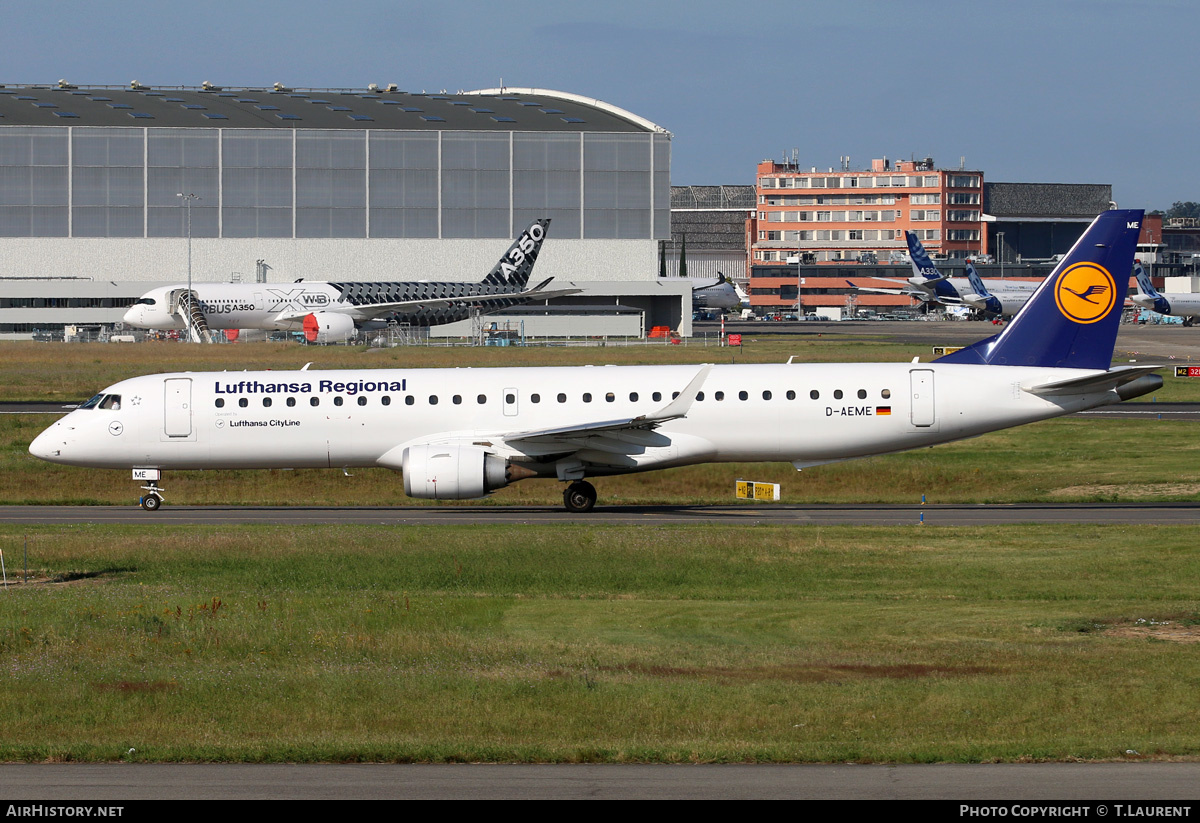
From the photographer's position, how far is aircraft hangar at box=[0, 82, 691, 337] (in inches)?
4503

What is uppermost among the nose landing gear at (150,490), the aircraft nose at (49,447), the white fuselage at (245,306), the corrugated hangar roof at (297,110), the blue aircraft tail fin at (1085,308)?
the corrugated hangar roof at (297,110)

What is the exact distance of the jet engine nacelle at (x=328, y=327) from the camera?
9981 centimetres

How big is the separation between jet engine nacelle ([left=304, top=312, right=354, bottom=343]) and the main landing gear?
220 ft

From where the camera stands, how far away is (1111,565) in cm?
2592

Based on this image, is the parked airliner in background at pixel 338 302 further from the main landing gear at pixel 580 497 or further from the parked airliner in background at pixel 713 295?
the parked airliner in background at pixel 713 295

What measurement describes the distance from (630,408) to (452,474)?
5150 millimetres

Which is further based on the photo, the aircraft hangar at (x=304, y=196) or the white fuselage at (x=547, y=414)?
the aircraft hangar at (x=304, y=196)

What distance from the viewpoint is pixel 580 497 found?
118 ft

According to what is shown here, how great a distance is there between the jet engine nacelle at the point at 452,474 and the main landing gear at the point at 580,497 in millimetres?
2353

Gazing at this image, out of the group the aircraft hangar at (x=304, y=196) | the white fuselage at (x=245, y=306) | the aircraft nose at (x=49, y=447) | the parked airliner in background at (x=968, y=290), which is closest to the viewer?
the aircraft nose at (x=49, y=447)

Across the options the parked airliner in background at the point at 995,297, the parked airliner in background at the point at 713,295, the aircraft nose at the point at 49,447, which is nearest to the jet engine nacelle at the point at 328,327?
the aircraft nose at the point at 49,447

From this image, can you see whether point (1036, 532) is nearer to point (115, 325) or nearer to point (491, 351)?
point (491, 351)

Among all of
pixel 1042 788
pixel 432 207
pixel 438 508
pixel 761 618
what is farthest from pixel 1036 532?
pixel 432 207

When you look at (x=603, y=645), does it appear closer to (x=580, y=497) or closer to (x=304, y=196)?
(x=580, y=497)
